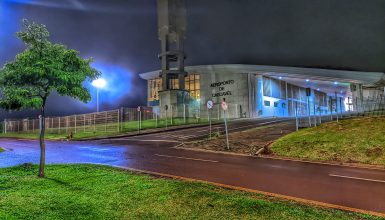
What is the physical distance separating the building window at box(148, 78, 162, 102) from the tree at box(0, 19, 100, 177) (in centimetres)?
4850

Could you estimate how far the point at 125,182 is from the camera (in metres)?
7.63

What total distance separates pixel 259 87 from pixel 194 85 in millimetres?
13974

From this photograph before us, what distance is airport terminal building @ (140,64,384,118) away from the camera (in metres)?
38.5

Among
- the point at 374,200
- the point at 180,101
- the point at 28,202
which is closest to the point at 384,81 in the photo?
the point at 180,101

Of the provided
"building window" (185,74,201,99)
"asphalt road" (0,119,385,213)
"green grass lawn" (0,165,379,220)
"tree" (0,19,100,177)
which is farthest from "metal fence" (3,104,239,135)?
"green grass lawn" (0,165,379,220)

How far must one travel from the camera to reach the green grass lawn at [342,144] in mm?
12445

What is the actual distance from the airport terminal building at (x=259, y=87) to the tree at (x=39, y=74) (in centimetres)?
3172

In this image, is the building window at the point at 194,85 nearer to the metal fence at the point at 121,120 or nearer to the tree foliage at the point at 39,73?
the metal fence at the point at 121,120

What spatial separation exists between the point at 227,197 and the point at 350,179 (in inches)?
201

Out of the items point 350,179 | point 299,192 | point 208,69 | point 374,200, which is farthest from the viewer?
point 208,69

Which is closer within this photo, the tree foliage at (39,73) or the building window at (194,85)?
the tree foliage at (39,73)

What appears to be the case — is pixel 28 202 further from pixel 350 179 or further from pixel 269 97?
pixel 269 97

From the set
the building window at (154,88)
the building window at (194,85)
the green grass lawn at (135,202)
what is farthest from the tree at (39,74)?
the building window at (154,88)

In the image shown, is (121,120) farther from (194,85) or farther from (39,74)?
(39,74)
